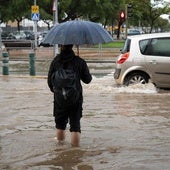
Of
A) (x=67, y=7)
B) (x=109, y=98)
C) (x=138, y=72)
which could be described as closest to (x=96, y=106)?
(x=109, y=98)

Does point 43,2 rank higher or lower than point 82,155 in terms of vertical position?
higher

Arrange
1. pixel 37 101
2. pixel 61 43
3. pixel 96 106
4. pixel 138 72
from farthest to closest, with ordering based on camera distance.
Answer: pixel 138 72, pixel 37 101, pixel 96 106, pixel 61 43

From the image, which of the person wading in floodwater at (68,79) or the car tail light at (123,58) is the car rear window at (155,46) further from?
the person wading in floodwater at (68,79)

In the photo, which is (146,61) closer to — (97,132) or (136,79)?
(136,79)

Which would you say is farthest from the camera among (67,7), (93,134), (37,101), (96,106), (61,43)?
(67,7)

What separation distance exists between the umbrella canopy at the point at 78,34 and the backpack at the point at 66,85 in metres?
0.35

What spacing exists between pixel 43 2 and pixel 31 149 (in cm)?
4108

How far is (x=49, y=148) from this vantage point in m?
7.48

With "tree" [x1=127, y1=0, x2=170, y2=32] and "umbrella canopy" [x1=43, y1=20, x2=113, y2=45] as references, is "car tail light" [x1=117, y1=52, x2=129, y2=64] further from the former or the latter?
"tree" [x1=127, y1=0, x2=170, y2=32]

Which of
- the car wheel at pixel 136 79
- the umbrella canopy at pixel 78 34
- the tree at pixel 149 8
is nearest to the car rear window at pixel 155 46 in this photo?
the car wheel at pixel 136 79

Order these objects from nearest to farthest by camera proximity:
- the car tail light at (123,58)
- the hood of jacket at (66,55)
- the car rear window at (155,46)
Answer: the hood of jacket at (66,55) < the car rear window at (155,46) < the car tail light at (123,58)

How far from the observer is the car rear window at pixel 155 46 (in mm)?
14156

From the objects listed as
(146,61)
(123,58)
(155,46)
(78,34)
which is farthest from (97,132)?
(155,46)

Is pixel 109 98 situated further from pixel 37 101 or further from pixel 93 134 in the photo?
pixel 93 134
